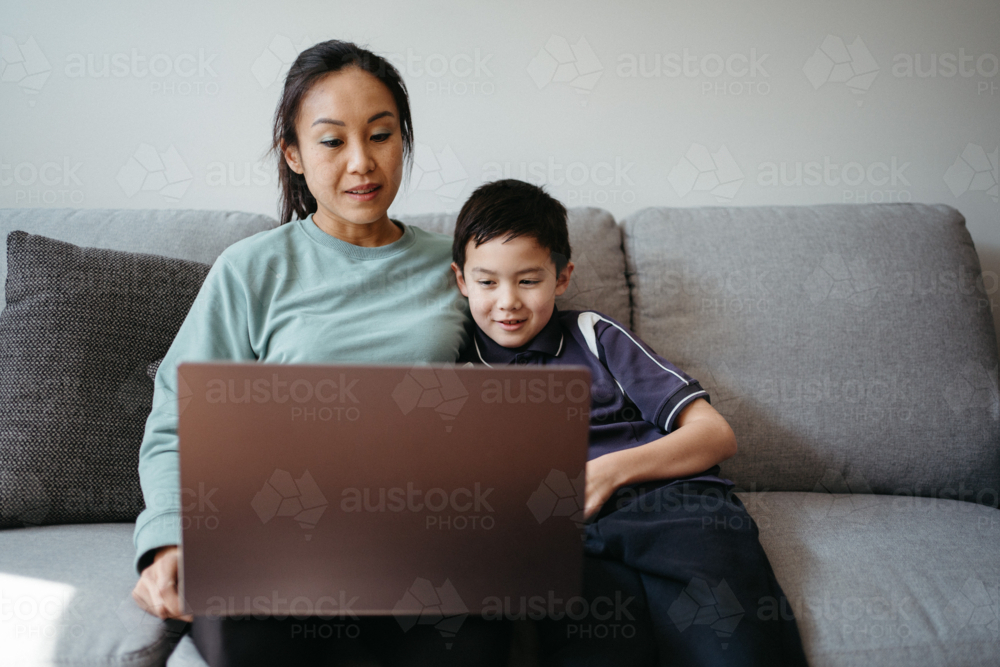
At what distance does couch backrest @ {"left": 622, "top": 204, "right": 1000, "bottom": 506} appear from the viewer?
49.0 inches

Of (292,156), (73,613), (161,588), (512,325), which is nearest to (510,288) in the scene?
Result: (512,325)

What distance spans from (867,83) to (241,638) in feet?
5.91

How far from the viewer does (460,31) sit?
1585 millimetres

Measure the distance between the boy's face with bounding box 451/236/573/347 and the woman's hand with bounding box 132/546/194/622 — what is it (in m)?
0.55

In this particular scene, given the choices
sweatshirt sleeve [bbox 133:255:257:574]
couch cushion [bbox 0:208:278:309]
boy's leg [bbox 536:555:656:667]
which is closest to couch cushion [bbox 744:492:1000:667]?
boy's leg [bbox 536:555:656:667]

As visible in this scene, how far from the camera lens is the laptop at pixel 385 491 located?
582mm

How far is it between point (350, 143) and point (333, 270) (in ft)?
0.68

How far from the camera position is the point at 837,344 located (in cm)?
128

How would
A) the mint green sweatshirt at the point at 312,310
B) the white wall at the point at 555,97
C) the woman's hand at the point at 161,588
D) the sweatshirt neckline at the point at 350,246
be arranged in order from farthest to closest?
the white wall at the point at 555,97
the sweatshirt neckline at the point at 350,246
the mint green sweatshirt at the point at 312,310
the woman's hand at the point at 161,588

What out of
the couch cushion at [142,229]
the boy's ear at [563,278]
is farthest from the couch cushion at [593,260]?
the couch cushion at [142,229]

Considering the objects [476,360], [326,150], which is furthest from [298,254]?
[476,360]

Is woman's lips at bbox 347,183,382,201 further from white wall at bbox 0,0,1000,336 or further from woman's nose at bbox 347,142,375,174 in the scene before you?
white wall at bbox 0,0,1000,336

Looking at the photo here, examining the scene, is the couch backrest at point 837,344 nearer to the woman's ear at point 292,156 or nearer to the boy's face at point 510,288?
the boy's face at point 510,288

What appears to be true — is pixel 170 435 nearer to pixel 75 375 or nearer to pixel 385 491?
pixel 75 375
